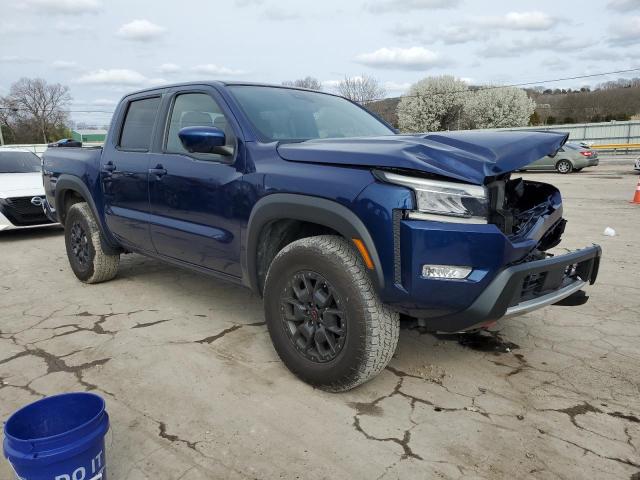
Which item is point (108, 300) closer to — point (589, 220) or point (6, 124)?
point (589, 220)

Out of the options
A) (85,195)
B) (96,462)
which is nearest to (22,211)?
(85,195)

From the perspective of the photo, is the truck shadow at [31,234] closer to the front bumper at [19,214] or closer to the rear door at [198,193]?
the front bumper at [19,214]

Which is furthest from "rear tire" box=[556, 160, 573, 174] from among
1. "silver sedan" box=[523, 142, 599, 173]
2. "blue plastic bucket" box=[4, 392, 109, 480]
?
"blue plastic bucket" box=[4, 392, 109, 480]

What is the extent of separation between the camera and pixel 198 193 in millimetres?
3414

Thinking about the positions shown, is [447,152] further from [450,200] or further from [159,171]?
[159,171]

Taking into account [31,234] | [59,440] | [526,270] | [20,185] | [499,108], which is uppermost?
[499,108]

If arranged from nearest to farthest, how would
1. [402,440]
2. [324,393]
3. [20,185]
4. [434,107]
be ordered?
[402,440]
[324,393]
[20,185]
[434,107]

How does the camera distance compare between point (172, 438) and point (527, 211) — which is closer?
point (172, 438)

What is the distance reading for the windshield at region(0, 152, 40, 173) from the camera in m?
8.75

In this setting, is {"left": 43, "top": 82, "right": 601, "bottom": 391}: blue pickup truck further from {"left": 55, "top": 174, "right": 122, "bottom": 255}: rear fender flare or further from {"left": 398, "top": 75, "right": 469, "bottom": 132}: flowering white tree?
{"left": 398, "top": 75, "right": 469, "bottom": 132}: flowering white tree

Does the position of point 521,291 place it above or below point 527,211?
below

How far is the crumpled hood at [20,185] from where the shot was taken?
303 inches

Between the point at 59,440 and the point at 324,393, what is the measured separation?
1.48 m

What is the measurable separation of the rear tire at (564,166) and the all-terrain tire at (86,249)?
19006 mm
